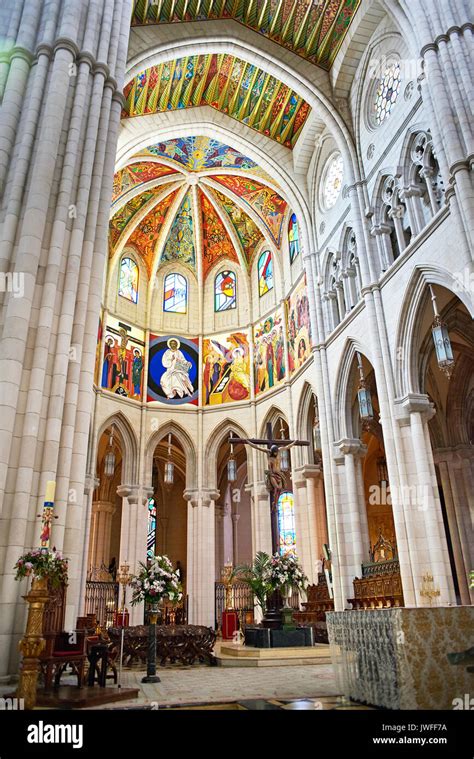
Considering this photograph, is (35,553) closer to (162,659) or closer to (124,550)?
(162,659)

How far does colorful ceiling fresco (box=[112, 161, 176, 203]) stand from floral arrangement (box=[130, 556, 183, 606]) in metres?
16.5

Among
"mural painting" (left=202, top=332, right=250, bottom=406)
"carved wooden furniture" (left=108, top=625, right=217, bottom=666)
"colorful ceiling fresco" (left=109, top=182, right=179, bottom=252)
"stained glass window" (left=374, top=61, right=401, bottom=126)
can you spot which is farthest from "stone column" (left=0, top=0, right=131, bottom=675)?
"mural painting" (left=202, top=332, right=250, bottom=406)

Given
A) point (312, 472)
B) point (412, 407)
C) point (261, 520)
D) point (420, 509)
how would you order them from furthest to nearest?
point (261, 520) → point (312, 472) → point (412, 407) → point (420, 509)

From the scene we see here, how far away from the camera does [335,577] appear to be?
15.0 metres

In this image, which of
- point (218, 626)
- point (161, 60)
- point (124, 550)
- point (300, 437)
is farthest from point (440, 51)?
point (218, 626)

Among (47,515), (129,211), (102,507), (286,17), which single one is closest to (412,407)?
(47,515)

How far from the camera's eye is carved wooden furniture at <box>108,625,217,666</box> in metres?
10.9

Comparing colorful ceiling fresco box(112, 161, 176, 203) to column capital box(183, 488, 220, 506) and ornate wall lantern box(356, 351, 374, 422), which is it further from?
ornate wall lantern box(356, 351, 374, 422)

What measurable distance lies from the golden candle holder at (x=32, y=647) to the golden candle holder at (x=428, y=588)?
821 cm

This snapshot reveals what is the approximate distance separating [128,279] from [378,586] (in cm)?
1640

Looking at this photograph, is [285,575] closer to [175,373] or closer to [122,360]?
[122,360]

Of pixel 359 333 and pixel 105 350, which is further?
Answer: pixel 105 350

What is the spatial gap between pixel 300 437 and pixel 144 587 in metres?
11.9

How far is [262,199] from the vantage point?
75.5 feet
